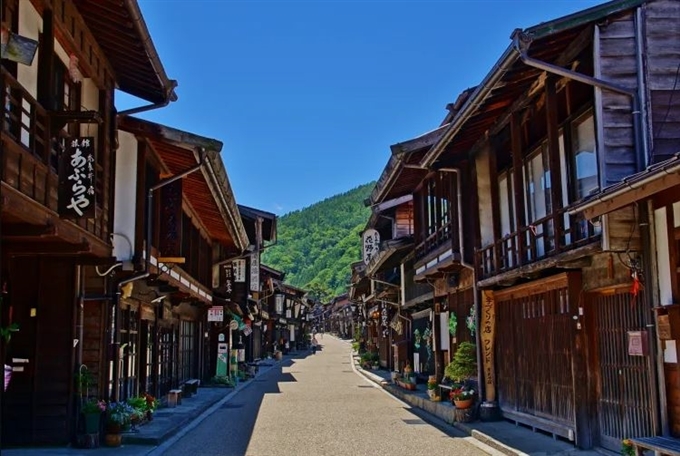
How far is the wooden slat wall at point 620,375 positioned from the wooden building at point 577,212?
1.2 inches

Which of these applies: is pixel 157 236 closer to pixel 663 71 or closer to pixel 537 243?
pixel 537 243

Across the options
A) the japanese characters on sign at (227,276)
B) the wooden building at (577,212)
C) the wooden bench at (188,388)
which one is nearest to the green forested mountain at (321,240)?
the japanese characters on sign at (227,276)

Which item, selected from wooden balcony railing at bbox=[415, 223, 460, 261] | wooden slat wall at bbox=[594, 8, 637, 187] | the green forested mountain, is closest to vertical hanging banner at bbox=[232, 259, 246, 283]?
wooden balcony railing at bbox=[415, 223, 460, 261]

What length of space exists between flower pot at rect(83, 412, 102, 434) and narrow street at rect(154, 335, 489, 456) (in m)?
1.33

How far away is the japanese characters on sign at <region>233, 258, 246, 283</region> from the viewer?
3531 cm

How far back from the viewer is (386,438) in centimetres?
1616

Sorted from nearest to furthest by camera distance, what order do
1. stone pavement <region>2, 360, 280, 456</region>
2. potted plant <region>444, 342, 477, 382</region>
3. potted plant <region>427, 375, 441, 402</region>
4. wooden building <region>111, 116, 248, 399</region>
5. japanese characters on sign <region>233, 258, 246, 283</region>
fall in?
stone pavement <region>2, 360, 280, 456</region>, wooden building <region>111, 116, 248, 399</region>, potted plant <region>444, 342, 477, 382</region>, potted plant <region>427, 375, 441, 402</region>, japanese characters on sign <region>233, 258, 246, 283</region>

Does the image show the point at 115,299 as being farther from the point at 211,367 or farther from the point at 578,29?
the point at 211,367

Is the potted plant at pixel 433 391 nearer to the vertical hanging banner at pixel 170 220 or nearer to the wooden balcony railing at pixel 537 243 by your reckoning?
the wooden balcony railing at pixel 537 243

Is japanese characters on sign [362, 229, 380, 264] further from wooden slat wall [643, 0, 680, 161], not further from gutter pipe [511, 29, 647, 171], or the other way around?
wooden slat wall [643, 0, 680, 161]

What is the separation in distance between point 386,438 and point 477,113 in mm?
7174

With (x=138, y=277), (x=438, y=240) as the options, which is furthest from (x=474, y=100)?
(x=438, y=240)

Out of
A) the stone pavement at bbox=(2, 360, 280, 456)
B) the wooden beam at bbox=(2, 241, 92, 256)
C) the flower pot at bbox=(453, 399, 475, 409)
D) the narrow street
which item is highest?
the wooden beam at bbox=(2, 241, 92, 256)

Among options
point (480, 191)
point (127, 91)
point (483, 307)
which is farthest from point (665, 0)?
point (127, 91)
